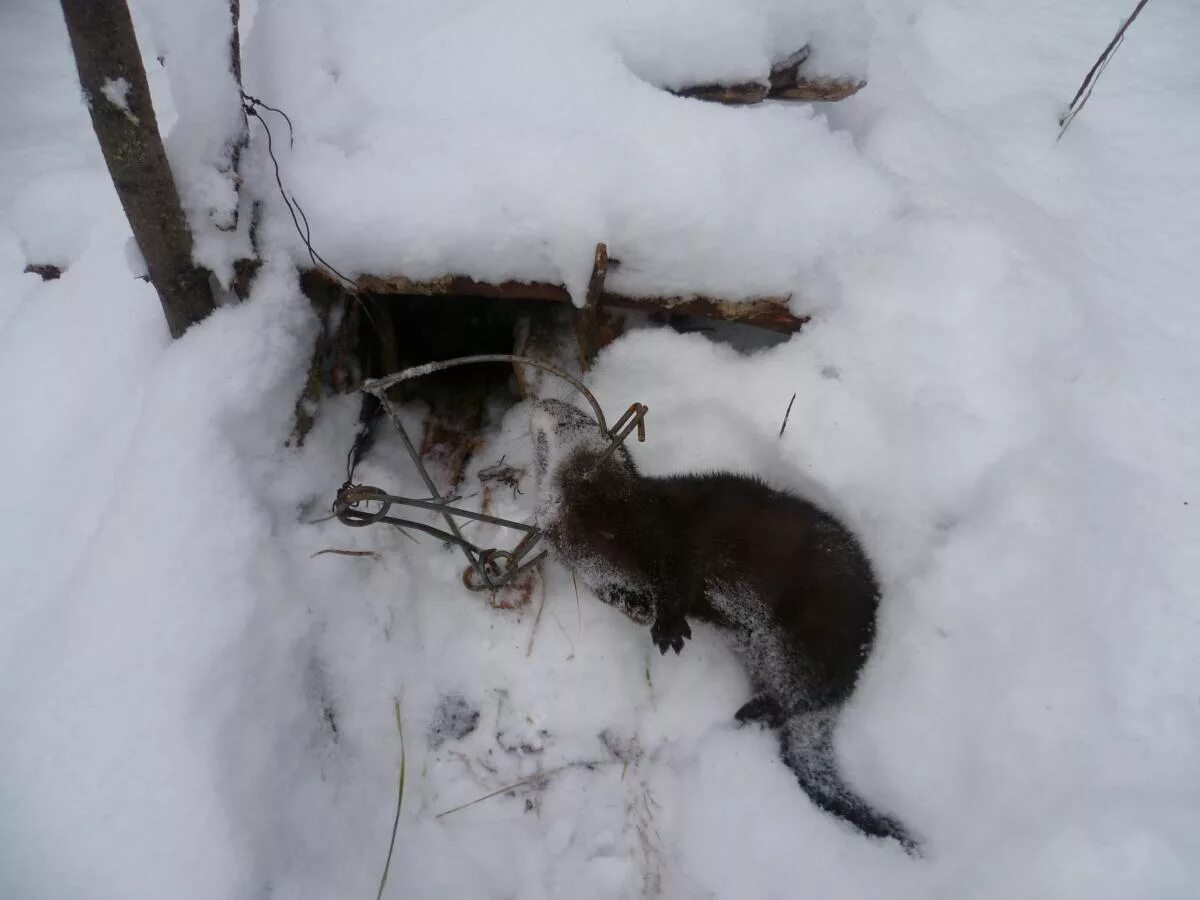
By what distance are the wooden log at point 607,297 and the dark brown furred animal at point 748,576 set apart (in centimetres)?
55

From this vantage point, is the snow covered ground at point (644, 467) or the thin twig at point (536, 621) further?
the thin twig at point (536, 621)

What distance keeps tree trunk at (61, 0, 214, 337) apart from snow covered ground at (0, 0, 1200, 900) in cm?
12

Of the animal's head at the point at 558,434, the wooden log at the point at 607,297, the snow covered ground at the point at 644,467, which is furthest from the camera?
the animal's head at the point at 558,434

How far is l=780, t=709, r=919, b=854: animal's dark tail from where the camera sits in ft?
5.63

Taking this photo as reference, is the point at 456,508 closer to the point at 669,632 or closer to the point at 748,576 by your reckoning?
the point at 669,632

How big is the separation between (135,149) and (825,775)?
2.51 m

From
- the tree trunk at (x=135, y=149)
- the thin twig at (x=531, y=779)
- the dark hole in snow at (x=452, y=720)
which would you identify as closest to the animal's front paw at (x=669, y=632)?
the thin twig at (x=531, y=779)

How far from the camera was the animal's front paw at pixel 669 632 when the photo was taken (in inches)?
78.6

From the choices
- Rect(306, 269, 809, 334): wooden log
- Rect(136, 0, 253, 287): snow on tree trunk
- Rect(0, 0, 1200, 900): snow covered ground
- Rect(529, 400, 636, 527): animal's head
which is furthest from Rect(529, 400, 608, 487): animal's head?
Rect(136, 0, 253, 287): snow on tree trunk

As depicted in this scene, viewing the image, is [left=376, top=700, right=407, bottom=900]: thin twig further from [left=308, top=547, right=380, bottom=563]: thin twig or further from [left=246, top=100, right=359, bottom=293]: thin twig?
[left=246, top=100, right=359, bottom=293]: thin twig

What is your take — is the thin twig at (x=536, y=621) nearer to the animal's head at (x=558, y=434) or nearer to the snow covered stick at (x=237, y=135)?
the animal's head at (x=558, y=434)

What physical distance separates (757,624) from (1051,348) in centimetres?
130

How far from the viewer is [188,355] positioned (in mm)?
1725

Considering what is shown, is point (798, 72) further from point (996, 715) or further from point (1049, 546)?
point (996, 715)
